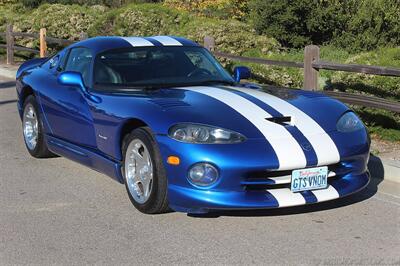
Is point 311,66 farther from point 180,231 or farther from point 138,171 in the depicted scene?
point 180,231

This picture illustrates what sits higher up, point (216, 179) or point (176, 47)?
point (176, 47)

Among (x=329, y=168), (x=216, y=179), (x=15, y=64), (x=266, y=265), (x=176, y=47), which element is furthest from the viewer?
(x=15, y=64)

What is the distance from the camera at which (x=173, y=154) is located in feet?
15.0

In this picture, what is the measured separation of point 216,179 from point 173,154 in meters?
0.37

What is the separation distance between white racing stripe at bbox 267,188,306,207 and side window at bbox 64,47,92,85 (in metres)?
2.27

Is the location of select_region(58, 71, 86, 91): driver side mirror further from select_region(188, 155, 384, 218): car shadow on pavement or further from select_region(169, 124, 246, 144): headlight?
select_region(188, 155, 384, 218): car shadow on pavement

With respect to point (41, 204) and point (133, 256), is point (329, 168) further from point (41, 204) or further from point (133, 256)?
point (41, 204)

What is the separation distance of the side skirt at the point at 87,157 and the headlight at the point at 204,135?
93cm

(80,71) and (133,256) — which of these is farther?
(80,71)

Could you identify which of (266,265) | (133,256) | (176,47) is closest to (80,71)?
(176,47)

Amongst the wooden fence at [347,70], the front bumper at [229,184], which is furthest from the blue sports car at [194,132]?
the wooden fence at [347,70]

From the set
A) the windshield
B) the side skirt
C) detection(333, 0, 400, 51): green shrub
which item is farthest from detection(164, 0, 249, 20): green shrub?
the windshield

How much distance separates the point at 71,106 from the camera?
19.5 ft

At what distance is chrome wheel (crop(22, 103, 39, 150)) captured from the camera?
711 centimetres
